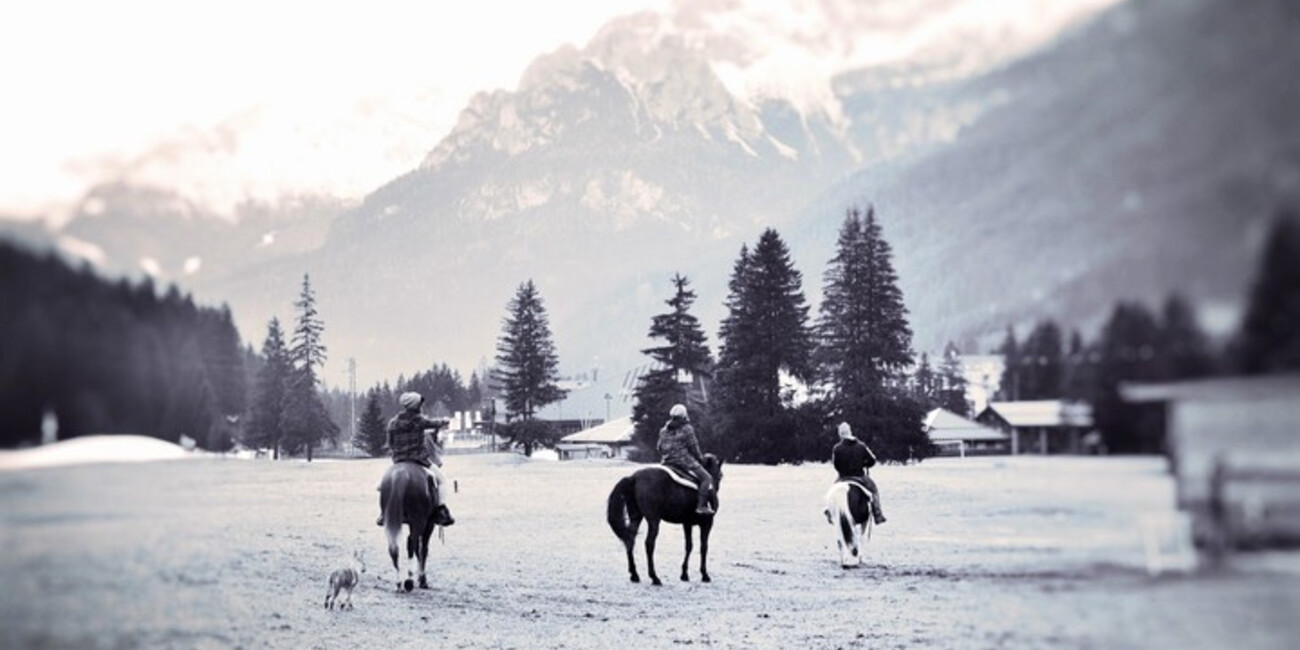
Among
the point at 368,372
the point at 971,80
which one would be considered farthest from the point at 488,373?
the point at 971,80

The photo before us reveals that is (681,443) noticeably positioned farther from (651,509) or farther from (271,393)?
(271,393)

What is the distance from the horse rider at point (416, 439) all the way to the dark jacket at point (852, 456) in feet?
8.26

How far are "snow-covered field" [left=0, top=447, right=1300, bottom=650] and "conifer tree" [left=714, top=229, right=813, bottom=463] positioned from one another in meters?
0.26

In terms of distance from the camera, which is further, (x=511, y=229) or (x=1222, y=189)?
(x=511, y=229)

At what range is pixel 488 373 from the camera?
666cm

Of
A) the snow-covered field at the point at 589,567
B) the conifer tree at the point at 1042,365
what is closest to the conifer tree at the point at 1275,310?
the snow-covered field at the point at 589,567

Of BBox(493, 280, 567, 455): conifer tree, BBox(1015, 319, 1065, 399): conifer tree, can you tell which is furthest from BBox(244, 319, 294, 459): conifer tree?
BBox(1015, 319, 1065, 399): conifer tree

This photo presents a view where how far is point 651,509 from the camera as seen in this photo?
Answer: 709 centimetres

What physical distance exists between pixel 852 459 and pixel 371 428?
10.0ft

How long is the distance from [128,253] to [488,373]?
88.3 inches

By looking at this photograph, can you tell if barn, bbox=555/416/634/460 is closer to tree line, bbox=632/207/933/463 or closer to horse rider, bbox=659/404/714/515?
tree line, bbox=632/207/933/463

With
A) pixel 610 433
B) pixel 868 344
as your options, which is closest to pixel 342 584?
pixel 610 433

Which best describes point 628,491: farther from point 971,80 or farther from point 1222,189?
point 1222,189

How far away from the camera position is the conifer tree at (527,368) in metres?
6.63
